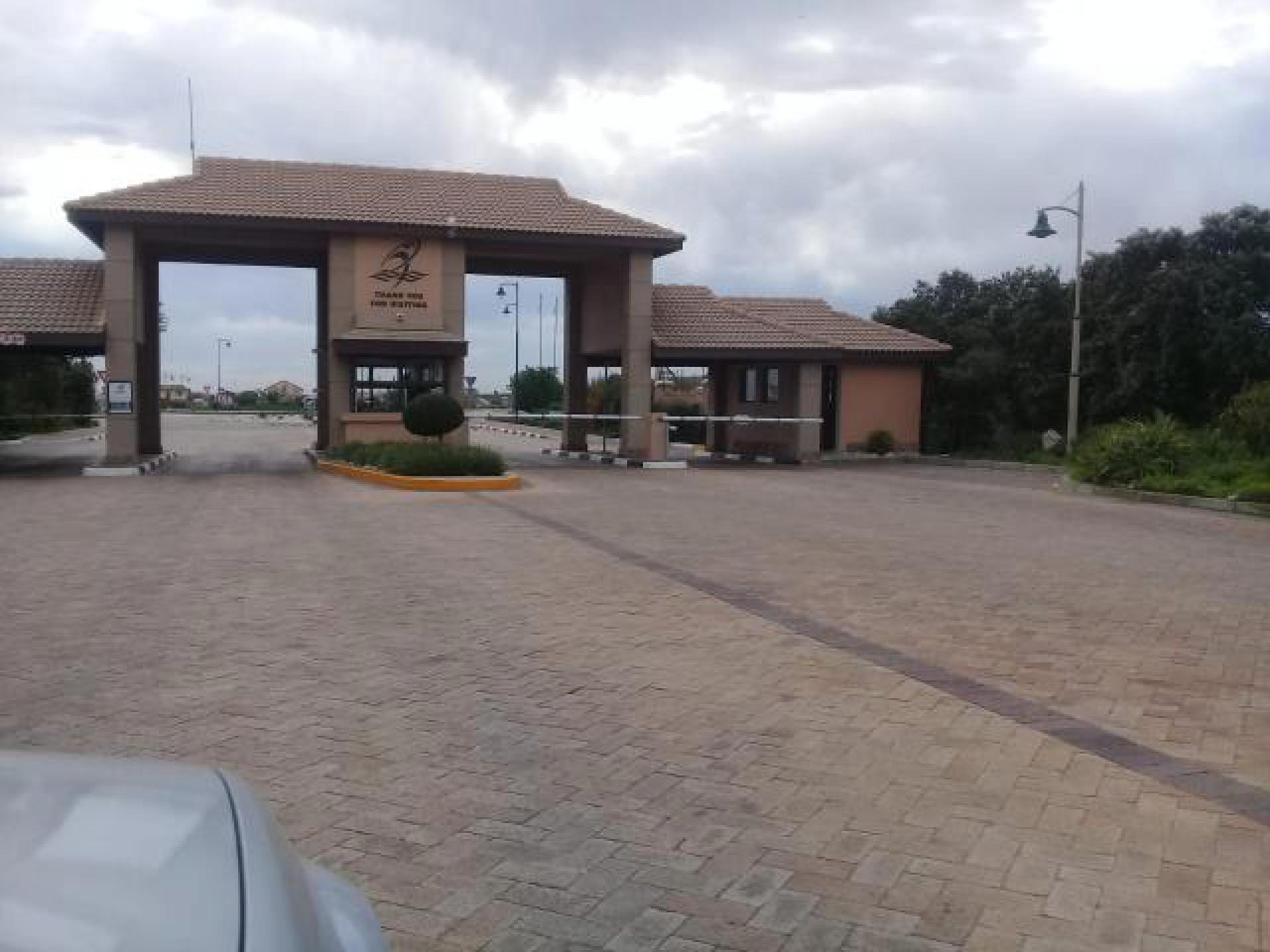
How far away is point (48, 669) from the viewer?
6699 mm

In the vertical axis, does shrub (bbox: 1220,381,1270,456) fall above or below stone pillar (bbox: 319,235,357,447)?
below

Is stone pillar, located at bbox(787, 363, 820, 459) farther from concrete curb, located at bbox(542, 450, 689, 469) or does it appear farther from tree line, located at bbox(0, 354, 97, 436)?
tree line, located at bbox(0, 354, 97, 436)

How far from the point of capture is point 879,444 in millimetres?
30734

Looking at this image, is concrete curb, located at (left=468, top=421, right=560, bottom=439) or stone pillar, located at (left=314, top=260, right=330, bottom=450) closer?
stone pillar, located at (left=314, top=260, right=330, bottom=450)

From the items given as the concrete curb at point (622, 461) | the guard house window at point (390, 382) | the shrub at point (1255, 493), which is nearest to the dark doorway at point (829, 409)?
the concrete curb at point (622, 461)

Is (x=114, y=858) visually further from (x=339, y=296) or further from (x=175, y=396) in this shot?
(x=175, y=396)

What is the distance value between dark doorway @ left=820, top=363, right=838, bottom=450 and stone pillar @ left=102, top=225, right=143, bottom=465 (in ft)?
55.8

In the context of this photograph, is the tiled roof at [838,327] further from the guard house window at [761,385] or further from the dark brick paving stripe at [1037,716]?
the dark brick paving stripe at [1037,716]

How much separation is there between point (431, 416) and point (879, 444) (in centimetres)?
1332

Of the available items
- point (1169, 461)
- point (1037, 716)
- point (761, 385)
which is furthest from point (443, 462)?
point (1037, 716)

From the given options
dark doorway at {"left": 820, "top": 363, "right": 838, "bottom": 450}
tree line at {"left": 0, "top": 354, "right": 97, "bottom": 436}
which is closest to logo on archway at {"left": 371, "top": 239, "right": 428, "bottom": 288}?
dark doorway at {"left": 820, "top": 363, "right": 838, "bottom": 450}

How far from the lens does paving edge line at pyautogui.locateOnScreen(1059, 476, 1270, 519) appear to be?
16625mm

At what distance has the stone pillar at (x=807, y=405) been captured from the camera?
28562mm

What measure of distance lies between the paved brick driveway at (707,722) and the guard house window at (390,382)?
14502 millimetres
